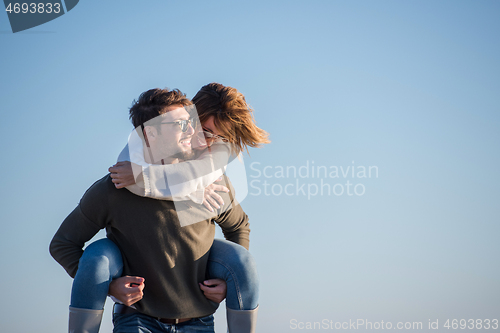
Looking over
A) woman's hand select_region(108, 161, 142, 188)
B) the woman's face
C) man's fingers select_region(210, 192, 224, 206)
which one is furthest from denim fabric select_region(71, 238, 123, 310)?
the woman's face

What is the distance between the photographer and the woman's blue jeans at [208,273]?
2092 mm

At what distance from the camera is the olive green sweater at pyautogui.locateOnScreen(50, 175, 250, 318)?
7.49ft

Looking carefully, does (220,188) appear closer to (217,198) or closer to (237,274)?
(217,198)

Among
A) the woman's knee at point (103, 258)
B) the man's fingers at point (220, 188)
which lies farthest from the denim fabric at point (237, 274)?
the woman's knee at point (103, 258)

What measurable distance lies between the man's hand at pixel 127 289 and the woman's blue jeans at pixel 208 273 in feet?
0.16

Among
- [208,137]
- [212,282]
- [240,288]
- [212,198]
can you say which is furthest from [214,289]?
[208,137]

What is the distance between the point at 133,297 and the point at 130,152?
0.75 metres

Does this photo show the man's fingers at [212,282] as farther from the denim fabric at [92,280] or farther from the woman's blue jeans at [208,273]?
the denim fabric at [92,280]

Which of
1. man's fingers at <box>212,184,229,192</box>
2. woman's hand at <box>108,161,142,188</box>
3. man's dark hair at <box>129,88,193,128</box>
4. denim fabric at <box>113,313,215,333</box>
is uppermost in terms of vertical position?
man's dark hair at <box>129,88,193,128</box>

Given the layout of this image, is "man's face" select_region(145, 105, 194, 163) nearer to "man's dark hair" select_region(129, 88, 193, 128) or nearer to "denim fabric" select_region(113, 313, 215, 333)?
"man's dark hair" select_region(129, 88, 193, 128)

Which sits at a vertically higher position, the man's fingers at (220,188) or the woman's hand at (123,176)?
the woman's hand at (123,176)

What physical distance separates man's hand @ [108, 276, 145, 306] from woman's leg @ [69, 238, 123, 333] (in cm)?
7

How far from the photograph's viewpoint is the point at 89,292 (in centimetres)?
209

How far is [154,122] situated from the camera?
244cm
